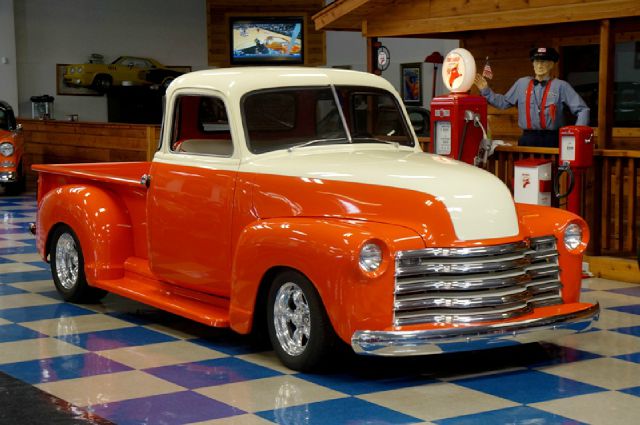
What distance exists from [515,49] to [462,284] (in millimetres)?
9460

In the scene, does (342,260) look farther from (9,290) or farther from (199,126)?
(9,290)

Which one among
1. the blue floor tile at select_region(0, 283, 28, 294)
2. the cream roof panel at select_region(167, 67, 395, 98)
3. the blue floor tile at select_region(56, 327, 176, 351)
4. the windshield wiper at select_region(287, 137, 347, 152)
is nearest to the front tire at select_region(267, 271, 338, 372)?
the windshield wiper at select_region(287, 137, 347, 152)

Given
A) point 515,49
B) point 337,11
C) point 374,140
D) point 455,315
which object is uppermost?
point 337,11

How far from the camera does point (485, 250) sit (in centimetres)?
571

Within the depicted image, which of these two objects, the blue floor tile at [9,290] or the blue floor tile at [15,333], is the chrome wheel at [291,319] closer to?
the blue floor tile at [15,333]

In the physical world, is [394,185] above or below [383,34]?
below

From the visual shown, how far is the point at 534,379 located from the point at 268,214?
1711 millimetres

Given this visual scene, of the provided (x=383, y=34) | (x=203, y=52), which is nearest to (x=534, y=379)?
(x=383, y=34)

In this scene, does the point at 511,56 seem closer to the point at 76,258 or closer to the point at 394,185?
the point at 76,258

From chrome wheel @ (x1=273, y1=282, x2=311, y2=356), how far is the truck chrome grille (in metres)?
0.59

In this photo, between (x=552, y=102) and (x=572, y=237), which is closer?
(x=572, y=237)

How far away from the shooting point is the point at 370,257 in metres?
5.54

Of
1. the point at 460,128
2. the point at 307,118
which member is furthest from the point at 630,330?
the point at 460,128

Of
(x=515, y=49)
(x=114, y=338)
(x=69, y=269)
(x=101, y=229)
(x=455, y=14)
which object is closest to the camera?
(x=114, y=338)
